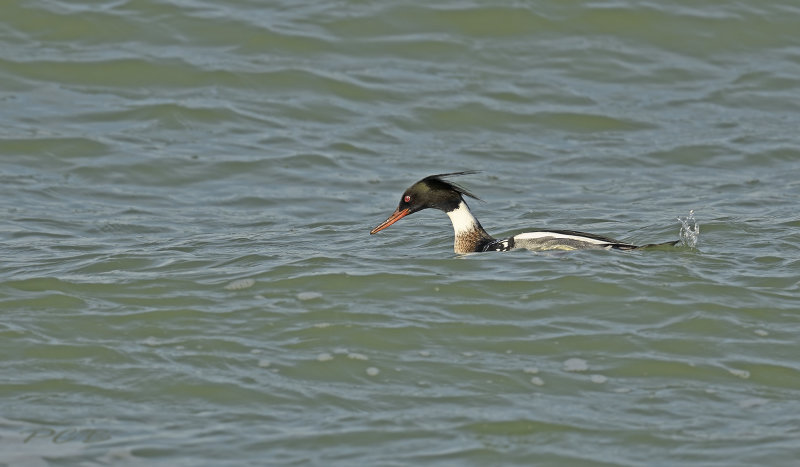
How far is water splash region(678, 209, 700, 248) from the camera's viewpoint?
10875 millimetres

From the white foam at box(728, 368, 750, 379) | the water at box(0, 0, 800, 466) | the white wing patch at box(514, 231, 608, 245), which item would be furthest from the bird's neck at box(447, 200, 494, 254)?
the white foam at box(728, 368, 750, 379)

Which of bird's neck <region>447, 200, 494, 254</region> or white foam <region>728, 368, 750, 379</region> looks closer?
white foam <region>728, 368, 750, 379</region>

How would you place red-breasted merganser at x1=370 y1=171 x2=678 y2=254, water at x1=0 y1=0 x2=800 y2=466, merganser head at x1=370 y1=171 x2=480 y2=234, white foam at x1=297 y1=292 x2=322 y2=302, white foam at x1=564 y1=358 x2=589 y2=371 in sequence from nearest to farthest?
water at x1=0 y1=0 x2=800 y2=466 < white foam at x1=564 y1=358 x2=589 y2=371 < white foam at x1=297 y1=292 x2=322 y2=302 < red-breasted merganser at x1=370 y1=171 x2=678 y2=254 < merganser head at x1=370 y1=171 x2=480 y2=234

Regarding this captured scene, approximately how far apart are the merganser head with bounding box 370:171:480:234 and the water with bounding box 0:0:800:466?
39 centimetres

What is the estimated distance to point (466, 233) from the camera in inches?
443

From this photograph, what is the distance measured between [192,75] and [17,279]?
266 inches

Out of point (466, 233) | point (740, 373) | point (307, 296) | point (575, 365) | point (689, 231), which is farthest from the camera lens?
point (466, 233)

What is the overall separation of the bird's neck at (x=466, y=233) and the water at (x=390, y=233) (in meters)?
0.23

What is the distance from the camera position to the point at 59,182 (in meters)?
13.6

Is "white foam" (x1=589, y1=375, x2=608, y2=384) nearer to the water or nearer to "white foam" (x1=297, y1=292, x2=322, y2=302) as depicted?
the water

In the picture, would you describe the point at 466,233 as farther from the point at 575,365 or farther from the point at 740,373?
the point at 740,373

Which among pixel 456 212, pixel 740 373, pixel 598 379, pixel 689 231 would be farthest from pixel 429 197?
pixel 740 373

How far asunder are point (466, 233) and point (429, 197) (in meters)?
0.47

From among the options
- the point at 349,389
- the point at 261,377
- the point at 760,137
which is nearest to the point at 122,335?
the point at 261,377
